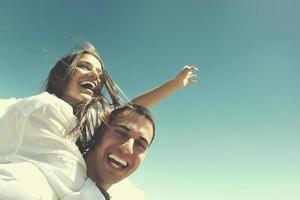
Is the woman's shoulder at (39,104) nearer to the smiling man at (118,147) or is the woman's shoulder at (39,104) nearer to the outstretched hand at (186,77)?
the smiling man at (118,147)

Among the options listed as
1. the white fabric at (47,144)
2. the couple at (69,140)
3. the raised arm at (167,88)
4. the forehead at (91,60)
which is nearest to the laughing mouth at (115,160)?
the couple at (69,140)

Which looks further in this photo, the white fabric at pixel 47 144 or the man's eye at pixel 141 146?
the man's eye at pixel 141 146

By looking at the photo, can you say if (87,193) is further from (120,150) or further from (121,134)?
(121,134)

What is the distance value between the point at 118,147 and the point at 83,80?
3.59 feet

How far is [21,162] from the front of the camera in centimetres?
233

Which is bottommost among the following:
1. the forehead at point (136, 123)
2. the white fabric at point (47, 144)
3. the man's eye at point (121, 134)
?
the white fabric at point (47, 144)

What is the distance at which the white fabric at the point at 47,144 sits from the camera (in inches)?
92.0

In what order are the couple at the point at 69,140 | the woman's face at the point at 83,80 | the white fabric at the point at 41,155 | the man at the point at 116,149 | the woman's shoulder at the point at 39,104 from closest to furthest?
1. the white fabric at the point at 41,155
2. the couple at the point at 69,140
3. the woman's shoulder at the point at 39,104
4. the man at the point at 116,149
5. the woman's face at the point at 83,80

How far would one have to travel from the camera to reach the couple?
2.28 metres

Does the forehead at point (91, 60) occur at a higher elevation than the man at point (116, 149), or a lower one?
higher

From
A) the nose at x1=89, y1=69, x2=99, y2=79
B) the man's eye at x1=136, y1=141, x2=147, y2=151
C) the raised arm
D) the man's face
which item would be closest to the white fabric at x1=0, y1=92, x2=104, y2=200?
the man's face

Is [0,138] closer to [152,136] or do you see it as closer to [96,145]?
[96,145]

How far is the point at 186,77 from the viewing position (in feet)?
17.6

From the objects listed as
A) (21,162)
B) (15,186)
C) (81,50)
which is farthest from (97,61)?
(15,186)
